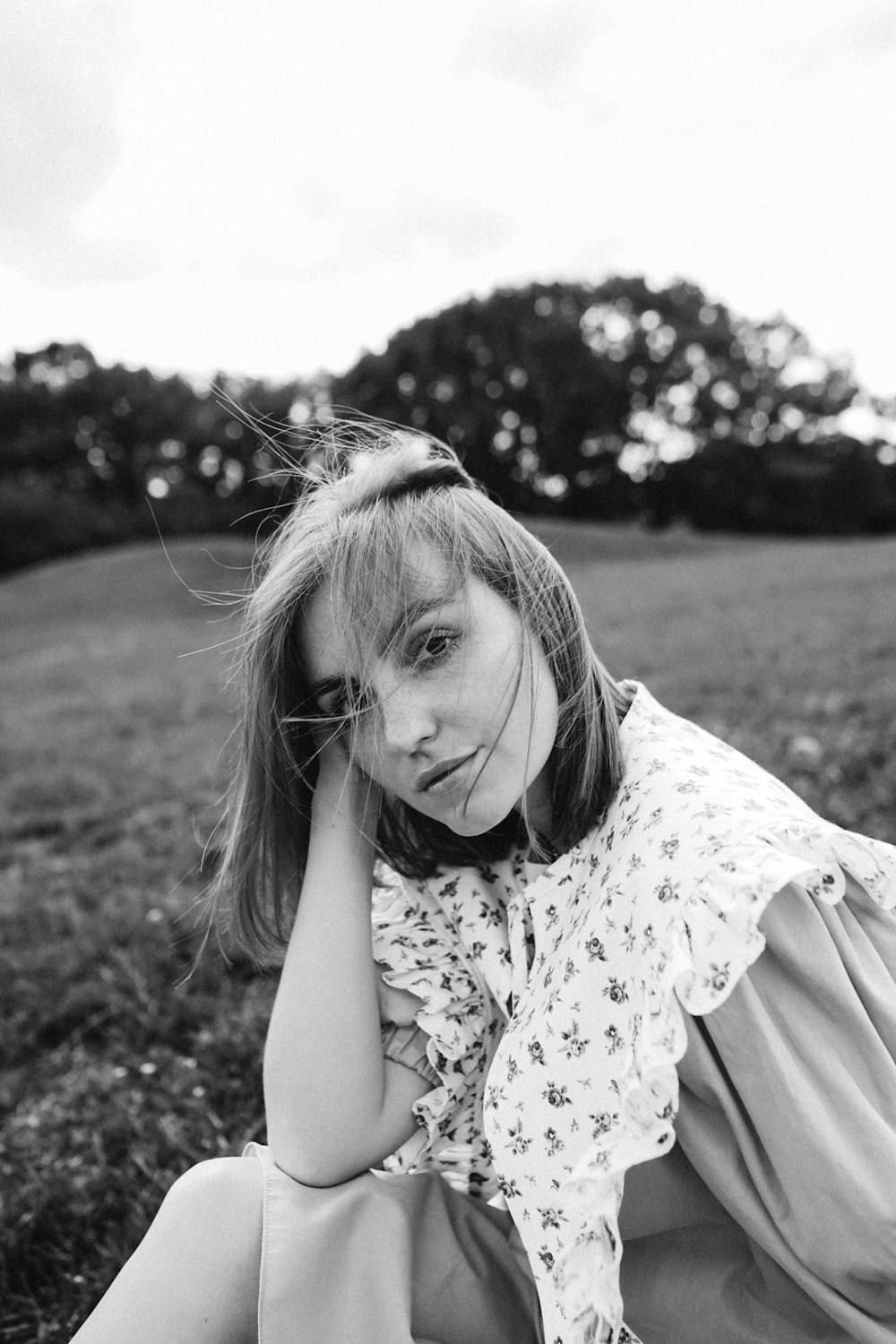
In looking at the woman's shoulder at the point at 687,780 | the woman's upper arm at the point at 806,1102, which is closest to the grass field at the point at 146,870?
the woman's shoulder at the point at 687,780

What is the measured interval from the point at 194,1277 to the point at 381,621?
95 centimetres

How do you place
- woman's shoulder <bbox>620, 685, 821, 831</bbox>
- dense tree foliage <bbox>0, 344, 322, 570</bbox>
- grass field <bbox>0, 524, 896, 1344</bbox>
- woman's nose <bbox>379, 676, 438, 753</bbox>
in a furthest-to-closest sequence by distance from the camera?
dense tree foliage <bbox>0, 344, 322, 570</bbox>
grass field <bbox>0, 524, 896, 1344</bbox>
woman's nose <bbox>379, 676, 438, 753</bbox>
woman's shoulder <bbox>620, 685, 821, 831</bbox>

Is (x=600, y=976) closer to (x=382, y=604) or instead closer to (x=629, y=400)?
(x=382, y=604)

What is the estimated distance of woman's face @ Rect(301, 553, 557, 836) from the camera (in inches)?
59.7

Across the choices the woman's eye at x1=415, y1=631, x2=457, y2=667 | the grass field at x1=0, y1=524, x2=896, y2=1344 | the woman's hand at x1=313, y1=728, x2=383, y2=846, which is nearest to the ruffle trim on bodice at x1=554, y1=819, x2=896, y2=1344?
the woman's eye at x1=415, y1=631, x2=457, y2=667

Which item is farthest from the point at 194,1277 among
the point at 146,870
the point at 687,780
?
the point at 146,870

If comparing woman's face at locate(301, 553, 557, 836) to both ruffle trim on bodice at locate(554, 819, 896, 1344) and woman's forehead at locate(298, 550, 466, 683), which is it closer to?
woman's forehead at locate(298, 550, 466, 683)

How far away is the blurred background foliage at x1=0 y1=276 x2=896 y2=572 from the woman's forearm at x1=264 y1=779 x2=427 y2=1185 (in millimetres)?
33819

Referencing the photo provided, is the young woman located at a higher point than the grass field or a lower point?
higher

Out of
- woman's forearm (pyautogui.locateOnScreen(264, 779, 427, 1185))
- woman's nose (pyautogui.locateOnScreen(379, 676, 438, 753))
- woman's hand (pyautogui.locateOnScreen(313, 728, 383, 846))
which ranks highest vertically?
woman's nose (pyautogui.locateOnScreen(379, 676, 438, 753))

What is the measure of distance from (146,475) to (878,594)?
34847 millimetres

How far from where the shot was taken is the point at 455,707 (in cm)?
151

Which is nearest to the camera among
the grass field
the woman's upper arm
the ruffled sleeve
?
the woman's upper arm

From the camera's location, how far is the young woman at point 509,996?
3.88 ft
